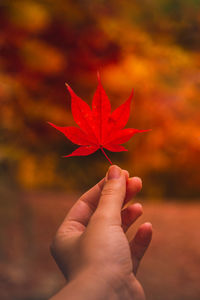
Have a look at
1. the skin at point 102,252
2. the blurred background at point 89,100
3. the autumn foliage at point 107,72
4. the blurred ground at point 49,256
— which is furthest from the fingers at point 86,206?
the autumn foliage at point 107,72

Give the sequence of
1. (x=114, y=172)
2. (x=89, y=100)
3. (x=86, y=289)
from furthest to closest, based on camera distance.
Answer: (x=89, y=100)
(x=114, y=172)
(x=86, y=289)

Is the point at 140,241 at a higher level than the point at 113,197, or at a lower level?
lower

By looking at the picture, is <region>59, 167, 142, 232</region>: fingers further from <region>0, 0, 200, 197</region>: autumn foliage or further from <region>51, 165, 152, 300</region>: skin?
<region>0, 0, 200, 197</region>: autumn foliage

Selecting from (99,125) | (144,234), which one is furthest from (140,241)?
(99,125)

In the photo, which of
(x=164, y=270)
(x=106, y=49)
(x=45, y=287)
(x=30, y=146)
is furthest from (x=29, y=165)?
(x=164, y=270)

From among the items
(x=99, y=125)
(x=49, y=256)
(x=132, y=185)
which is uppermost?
(x=99, y=125)

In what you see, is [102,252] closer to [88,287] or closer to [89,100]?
[88,287]

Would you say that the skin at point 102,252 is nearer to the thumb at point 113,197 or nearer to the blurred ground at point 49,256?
the thumb at point 113,197
